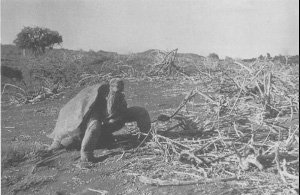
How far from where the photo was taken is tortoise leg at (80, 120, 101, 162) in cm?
495

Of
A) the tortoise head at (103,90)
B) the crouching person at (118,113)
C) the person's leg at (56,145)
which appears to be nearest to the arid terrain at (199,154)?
the person's leg at (56,145)

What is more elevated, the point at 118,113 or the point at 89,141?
the point at 118,113

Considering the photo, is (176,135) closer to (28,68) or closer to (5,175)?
(5,175)

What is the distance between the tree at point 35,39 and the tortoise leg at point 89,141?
24103 millimetres

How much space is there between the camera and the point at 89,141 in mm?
4953

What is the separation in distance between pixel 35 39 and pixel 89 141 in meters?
24.7

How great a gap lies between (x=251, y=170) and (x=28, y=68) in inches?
552

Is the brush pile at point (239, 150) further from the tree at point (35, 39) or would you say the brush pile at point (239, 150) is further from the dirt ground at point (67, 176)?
the tree at point (35, 39)

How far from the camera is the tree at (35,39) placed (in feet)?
91.7

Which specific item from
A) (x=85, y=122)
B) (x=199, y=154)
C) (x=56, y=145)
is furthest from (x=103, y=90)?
(x=199, y=154)

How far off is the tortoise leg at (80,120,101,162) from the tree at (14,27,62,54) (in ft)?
Answer: 79.1

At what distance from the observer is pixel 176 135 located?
5445 millimetres

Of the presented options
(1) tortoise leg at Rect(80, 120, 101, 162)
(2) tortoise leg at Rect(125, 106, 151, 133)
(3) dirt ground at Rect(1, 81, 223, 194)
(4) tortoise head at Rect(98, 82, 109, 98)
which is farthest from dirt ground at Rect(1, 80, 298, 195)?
(4) tortoise head at Rect(98, 82, 109, 98)

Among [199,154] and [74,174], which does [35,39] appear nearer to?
[74,174]
